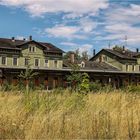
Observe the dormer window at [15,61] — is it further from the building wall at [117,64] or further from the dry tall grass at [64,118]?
the dry tall grass at [64,118]

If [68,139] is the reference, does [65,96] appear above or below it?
above

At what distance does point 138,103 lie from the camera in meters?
9.31

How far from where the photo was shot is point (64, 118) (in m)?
6.78

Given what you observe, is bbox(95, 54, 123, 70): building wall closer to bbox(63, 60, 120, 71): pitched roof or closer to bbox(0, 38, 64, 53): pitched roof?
bbox(63, 60, 120, 71): pitched roof

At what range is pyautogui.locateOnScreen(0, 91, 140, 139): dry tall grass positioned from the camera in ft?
20.3

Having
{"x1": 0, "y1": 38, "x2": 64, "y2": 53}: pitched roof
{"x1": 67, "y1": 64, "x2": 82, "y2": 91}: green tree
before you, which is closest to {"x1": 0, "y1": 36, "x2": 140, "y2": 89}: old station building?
{"x1": 0, "y1": 38, "x2": 64, "y2": 53}: pitched roof

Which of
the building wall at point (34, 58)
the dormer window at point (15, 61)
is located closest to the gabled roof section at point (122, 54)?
the building wall at point (34, 58)

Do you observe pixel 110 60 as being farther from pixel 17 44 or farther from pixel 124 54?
pixel 17 44

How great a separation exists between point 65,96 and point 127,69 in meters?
73.8

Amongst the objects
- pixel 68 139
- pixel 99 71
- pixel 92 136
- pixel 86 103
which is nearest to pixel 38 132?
pixel 68 139

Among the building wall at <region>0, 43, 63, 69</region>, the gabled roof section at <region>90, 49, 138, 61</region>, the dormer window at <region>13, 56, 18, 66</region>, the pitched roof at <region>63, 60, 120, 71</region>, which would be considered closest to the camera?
the building wall at <region>0, 43, 63, 69</region>

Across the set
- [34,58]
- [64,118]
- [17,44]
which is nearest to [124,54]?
[34,58]

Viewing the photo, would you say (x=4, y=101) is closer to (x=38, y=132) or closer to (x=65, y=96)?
(x=65, y=96)

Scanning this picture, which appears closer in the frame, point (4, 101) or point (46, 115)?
point (46, 115)
